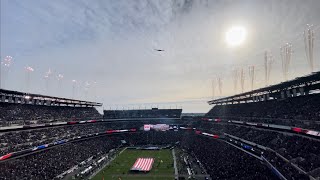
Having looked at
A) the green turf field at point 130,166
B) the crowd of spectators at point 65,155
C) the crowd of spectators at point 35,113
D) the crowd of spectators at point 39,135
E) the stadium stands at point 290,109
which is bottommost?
the green turf field at point 130,166

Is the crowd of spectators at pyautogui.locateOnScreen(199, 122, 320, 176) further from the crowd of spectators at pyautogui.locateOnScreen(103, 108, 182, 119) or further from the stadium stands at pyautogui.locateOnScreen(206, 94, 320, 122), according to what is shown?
the crowd of spectators at pyautogui.locateOnScreen(103, 108, 182, 119)

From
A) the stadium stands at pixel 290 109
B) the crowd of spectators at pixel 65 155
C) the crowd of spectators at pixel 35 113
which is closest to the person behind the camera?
the stadium stands at pixel 290 109

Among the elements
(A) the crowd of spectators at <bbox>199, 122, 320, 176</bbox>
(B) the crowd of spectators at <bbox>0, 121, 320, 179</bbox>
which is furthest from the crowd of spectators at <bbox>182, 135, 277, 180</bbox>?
(A) the crowd of spectators at <bbox>199, 122, 320, 176</bbox>

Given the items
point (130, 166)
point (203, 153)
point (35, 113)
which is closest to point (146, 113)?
point (203, 153)

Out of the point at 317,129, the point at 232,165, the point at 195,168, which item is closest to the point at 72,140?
the point at 195,168

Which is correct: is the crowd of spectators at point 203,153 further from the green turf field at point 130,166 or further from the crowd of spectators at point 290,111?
the green turf field at point 130,166

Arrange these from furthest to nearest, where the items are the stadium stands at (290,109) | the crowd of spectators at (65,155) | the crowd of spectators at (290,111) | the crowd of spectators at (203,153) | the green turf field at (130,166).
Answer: the green turf field at (130,166)
the crowd of spectators at (65,155)
the stadium stands at (290,109)
the crowd of spectators at (290,111)
the crowd of spectators at (203,153)

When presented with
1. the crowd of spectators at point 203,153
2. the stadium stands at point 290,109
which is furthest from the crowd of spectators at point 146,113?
the stadium stands at point 290,109
